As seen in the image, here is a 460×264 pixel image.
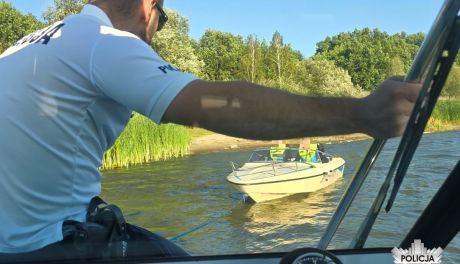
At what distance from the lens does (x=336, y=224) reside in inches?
54.8

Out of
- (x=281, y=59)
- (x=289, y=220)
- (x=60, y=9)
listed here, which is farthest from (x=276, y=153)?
(x=60, y=9)

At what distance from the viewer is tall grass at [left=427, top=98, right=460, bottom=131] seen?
44.5 inches

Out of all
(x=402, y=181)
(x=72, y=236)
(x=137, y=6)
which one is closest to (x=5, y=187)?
(x=72, y=236)

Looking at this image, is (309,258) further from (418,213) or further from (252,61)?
(252,61)

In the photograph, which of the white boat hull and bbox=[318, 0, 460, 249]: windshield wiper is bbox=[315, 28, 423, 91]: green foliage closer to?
bbox=[318, 0, 460, 249]: windshield wiper

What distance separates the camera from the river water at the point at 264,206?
125 cm

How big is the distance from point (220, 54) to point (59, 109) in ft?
1.34

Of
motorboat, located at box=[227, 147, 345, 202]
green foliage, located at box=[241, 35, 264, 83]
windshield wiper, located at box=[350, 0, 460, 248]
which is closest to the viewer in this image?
windshield wiper, located at box=[350, 0, 460, 248]

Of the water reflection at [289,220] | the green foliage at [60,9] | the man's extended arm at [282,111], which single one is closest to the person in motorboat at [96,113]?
the man's extended arm at [282,111]

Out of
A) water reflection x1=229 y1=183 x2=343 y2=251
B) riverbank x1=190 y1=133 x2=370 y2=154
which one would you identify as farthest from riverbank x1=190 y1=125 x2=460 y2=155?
water reflection x1=229 y1=183 x2=343 y2=251

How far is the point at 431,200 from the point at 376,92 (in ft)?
1.03

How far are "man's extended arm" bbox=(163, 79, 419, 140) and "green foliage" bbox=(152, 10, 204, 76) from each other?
7.1 inches

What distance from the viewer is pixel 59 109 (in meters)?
1.25

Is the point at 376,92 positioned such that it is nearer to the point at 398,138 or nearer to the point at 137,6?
the point at 398,138
